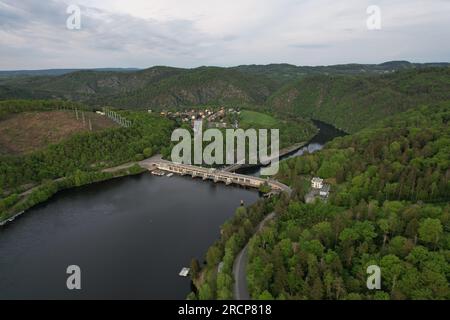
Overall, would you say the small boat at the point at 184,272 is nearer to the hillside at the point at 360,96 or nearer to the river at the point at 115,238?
the river at the point at 115,238

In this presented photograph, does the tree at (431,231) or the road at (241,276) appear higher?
the tree at (431,231)

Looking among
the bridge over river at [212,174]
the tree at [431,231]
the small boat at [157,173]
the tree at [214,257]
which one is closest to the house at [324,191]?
the bridge over river at [212,174]

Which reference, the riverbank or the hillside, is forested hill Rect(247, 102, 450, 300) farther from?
the hillside

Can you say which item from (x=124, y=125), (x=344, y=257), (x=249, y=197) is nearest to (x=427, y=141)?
(x=249, y=197)

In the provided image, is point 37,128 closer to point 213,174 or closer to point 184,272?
point 213,174

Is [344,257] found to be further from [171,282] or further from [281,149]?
[281,149]

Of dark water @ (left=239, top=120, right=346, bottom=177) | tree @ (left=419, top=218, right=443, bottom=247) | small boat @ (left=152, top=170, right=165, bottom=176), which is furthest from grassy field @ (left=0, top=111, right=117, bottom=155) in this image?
tree @ (left=419, top=218, right=443, bottom=247)
